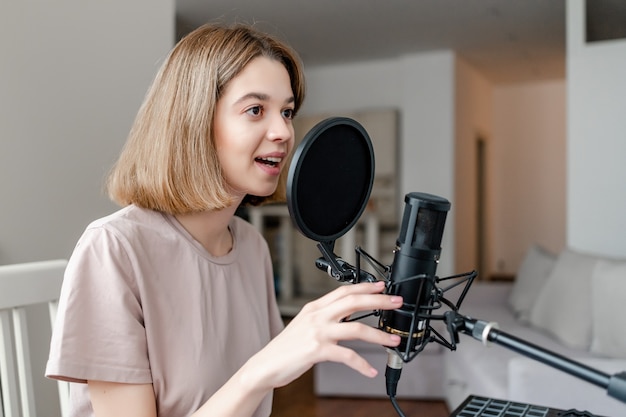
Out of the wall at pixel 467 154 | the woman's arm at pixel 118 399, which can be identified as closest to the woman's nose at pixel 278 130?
the woman's arm at pixel 118 399

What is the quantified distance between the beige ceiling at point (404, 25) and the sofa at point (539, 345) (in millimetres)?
2140

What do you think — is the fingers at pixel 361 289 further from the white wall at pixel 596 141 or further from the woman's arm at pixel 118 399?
the white wall at pixel 596 141

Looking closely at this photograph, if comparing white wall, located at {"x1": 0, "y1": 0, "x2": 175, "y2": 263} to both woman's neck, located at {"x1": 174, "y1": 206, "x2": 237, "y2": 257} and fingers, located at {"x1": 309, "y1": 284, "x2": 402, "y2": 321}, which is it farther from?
fingers, located at {"x1": 309, "y1": 284, "x2": 402, "y2": 321}

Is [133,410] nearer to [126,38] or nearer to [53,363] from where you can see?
[53,363]

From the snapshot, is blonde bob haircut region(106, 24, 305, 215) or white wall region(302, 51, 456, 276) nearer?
blonde bob haircut region(106, 24, 305, 215)

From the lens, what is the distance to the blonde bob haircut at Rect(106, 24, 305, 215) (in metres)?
0.95

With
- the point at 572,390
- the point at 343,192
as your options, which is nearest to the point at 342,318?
the point at 343,192

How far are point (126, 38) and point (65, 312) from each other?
0.92 metres

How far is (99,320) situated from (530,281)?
3.31 m

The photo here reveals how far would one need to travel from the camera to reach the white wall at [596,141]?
360 centimetres

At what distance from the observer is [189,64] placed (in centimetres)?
98

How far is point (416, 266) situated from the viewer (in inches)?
24.7

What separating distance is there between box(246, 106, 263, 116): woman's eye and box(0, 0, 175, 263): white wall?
618 millimetres

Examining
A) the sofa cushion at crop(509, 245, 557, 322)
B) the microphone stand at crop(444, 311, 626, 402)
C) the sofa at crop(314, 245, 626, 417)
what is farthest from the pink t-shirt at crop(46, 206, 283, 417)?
the sofa cushion at crop(509, 245, 557, 322)
